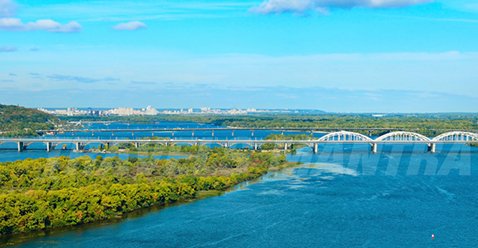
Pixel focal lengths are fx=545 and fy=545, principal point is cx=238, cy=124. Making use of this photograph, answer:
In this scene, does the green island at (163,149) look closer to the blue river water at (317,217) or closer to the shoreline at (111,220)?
the blue river water at (317,217)

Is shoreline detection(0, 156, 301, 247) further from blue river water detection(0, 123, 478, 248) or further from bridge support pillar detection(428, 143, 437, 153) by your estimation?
bridge support pillar detection(428, 143, 437, 153)

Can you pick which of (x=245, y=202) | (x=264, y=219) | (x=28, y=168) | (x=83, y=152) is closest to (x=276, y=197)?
(x=245, y=202)

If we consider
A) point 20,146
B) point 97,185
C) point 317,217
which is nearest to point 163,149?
point 20,146

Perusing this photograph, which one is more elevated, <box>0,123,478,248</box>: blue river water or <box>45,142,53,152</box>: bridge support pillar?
<box>45,142,53,152</box>: bridge support pillar

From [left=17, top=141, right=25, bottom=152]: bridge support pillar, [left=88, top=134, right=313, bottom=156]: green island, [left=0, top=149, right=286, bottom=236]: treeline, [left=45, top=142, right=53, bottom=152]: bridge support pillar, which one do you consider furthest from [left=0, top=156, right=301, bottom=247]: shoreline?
[left=17, top=141, right=25, bottom=152]: bridge support pillar

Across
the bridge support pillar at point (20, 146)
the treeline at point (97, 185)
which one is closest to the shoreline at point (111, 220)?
the treeline at point (97, 185)

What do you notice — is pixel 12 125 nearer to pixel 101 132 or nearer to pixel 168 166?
pixel 101 132
